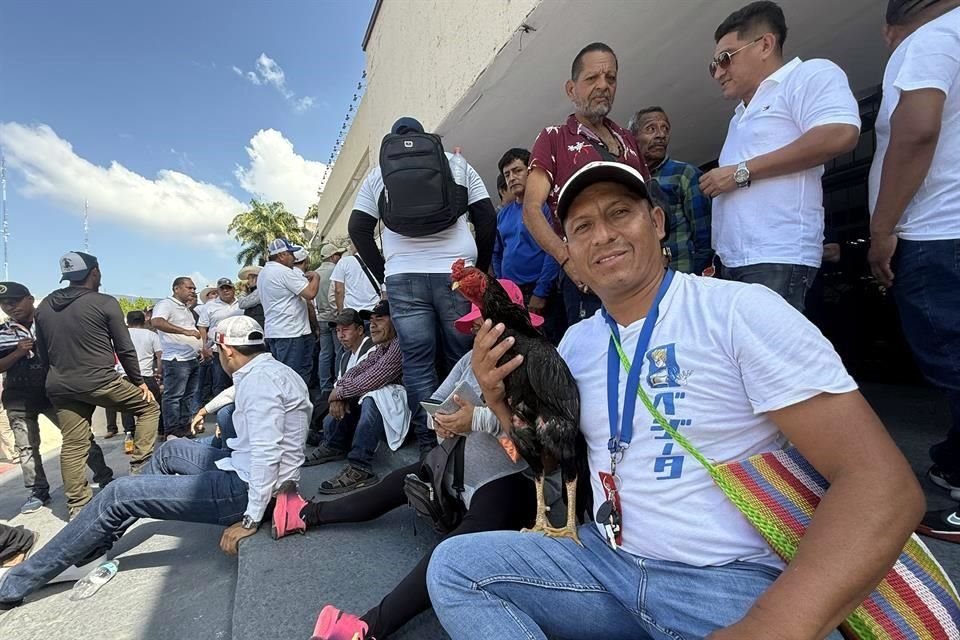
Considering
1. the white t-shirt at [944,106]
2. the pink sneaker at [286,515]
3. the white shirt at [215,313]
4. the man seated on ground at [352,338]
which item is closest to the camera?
the white t-shirt at [944,106]

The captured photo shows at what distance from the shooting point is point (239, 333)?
9.83ft

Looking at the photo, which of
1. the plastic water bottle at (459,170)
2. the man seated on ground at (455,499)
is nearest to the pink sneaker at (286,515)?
the man seated on ground at (455,499)

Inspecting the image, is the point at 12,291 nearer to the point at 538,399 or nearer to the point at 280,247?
the point at 280,247

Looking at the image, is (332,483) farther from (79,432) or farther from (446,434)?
(79,432)

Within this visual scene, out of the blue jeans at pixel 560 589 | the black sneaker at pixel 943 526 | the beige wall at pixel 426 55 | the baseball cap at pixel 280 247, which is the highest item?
the beige wall at pixel 426 55

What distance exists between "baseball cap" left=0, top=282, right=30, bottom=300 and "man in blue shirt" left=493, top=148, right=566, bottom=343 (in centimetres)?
525

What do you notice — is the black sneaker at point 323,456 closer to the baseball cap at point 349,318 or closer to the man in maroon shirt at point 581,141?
the baseball cap at point 349,318

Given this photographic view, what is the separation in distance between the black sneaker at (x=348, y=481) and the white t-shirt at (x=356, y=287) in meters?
2.09

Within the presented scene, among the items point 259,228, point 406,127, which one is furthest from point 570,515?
point 259,228

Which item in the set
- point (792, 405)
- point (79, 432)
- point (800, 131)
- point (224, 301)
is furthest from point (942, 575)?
point (224, 301)

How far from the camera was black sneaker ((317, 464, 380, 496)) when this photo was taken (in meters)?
3.30

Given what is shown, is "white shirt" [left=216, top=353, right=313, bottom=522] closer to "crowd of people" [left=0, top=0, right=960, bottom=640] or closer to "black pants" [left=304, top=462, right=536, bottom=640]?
"crowd of people" [left=0, top=0, right=960, bottom=640]

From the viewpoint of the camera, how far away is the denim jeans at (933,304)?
1.65 m

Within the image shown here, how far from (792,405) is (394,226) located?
8.16 feet
